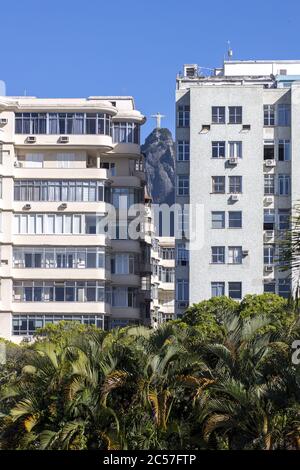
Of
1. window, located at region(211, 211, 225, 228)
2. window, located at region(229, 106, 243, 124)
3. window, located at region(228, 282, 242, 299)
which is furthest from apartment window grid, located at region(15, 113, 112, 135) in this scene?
window, located at region(228, 282, 242, 299)

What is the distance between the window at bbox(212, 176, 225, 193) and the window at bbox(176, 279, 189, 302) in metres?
5.50

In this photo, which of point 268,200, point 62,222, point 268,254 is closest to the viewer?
point 268,254

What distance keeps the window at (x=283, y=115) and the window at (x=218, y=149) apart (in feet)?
12.3

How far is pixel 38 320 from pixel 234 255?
38.8 feet

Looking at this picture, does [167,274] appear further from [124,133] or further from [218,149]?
[218,149]

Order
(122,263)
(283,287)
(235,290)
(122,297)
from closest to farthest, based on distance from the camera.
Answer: (235,290) → (283,287) → (122,297) → (122,263)

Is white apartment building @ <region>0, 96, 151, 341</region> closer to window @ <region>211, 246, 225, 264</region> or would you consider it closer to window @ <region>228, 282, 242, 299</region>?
window @ <region>211, 246, 225, 264</region>

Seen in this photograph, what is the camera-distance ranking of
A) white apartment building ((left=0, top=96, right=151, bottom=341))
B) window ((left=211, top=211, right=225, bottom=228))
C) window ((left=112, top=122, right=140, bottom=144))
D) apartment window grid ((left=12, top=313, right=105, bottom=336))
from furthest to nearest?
window ((left=112, top=122, right=140, bottom=144)) < white apartment building ((left=0, top=96, right=151, bottom=341)) < apartment window grid ((left=12, top=313, right=105, bottom=336)) < window ((left=211, top=211, right=225, bottom=228))

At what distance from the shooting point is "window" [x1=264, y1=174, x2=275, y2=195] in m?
75.3

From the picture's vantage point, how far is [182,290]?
245ft

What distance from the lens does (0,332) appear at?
74.4m

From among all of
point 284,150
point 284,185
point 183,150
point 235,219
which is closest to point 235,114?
point 284,150
